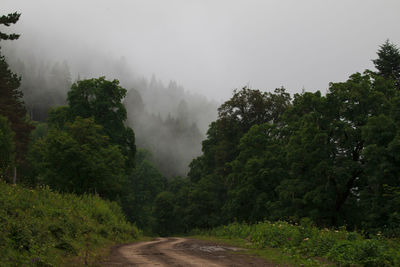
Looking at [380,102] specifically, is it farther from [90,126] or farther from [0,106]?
[0,106]

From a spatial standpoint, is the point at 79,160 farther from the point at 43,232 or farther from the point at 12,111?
the point at 12,111

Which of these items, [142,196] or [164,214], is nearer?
[164,214]

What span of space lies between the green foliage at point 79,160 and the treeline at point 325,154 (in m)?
14.1

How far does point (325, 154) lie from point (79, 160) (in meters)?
21.3

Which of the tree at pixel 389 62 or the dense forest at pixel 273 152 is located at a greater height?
the tree at pixel 389 62

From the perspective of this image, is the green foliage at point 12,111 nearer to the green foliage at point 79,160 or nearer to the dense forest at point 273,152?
the dense forest at point 273,152

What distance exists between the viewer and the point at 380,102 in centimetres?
2812

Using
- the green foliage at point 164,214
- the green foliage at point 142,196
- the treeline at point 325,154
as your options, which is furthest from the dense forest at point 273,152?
the green foliage at point 142,196

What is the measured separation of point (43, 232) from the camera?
435 inches

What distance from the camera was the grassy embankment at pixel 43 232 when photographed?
897cm

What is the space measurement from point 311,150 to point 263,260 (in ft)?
59.0

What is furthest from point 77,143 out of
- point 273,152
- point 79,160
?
point 273,152

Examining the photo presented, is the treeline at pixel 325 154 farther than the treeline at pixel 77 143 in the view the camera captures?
No

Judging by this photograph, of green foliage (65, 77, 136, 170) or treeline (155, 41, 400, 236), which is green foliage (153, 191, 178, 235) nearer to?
treeline (155, 41, 400, 236)
